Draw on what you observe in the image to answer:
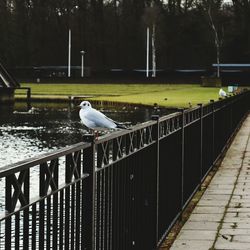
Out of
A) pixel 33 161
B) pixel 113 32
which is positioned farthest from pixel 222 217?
pixel 113 32

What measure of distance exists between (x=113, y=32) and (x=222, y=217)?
296 feet

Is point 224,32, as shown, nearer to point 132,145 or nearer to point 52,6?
point 52,6

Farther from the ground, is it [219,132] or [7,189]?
[7,189]

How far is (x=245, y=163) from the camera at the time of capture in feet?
40.9

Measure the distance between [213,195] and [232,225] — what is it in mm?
1925

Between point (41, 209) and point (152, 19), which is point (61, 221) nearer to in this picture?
point (41, 209)

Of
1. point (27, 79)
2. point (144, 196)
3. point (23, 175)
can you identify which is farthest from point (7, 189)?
point (27, 79)

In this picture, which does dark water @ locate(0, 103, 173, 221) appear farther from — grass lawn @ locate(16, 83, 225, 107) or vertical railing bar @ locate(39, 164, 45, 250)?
vertical railing bar @ locate(39, 164, 45, 250)

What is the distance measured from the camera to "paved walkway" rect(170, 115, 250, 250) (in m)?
6.21

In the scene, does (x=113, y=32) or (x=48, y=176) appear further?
(x=113, y=32)

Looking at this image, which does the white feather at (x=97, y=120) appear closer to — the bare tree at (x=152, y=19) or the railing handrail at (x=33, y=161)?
the railing handrail at (x=33, y=161)

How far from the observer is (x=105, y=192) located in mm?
4312

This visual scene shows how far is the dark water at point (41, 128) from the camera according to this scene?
1804 cm

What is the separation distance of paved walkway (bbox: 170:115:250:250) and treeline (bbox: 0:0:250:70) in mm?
80209
